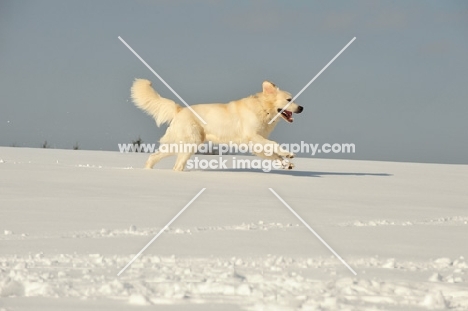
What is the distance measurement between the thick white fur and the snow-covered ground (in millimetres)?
867

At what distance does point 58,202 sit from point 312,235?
2.85 meters

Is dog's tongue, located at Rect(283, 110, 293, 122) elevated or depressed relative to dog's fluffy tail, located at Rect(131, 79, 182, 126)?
elevated

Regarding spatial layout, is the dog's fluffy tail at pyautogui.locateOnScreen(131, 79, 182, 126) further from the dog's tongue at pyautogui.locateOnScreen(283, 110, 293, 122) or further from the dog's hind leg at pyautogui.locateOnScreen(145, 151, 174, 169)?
the dog's tongue at pyautogui.locateOnScreen(283, 110, 293, 122)

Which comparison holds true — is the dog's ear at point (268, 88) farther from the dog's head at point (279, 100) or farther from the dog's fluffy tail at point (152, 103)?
the dog's fluffy tail at point (152, 103)

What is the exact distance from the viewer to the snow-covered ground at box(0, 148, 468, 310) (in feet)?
11.9

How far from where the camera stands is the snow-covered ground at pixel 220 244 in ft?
11.9

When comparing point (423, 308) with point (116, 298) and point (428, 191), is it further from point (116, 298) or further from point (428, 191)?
point (428, 191)

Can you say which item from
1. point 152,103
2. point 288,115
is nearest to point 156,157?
point 152,103

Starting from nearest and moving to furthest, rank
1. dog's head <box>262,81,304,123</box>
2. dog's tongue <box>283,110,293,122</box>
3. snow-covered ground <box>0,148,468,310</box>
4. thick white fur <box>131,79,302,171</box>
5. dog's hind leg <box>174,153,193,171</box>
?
snow-covered ground <box>0,148,468,310</box> < thick white fur <box>131,79,302,171</box> < dog's hind leg <box>174,153,193,171</box> < dog's head <box>262,81,304,123</box> < dog's tongue <box>283,110,293,122</box>

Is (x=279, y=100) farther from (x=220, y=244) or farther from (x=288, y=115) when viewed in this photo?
(x=220, y=244)

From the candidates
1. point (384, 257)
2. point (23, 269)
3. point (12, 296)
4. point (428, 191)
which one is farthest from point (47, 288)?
point (428, 191)

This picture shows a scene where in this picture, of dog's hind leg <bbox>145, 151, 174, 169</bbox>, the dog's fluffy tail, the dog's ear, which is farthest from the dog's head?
dog's hind leg <bbox>145, 151, 174, 169</bbox>

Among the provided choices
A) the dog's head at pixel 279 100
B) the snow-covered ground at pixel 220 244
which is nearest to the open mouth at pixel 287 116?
the dog's head at pixel 279 100

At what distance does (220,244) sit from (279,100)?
21.8 feet
